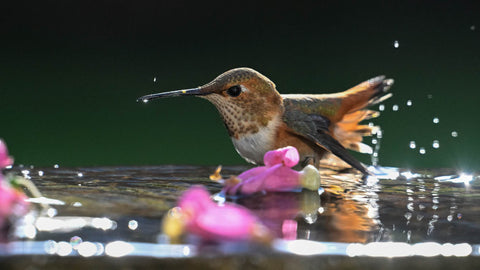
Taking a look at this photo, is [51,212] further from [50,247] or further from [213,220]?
[213,220]

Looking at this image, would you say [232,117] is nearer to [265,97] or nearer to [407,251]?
[265,97]

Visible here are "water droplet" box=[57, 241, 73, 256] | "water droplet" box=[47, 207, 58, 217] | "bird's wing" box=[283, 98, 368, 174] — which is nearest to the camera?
"water droplet" box=[57, 241, 73, 256]

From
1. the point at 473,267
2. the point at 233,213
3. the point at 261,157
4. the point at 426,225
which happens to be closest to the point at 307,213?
the point at 426,225

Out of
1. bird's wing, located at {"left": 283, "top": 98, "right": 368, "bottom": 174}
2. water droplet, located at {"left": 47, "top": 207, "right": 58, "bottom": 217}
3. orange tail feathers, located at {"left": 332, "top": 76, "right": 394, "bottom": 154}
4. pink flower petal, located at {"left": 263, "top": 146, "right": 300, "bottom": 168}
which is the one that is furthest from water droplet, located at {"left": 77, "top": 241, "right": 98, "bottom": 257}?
orange tail feathers, located at {"left": 332, "top": 76, "right": 394, "bottom": 154}

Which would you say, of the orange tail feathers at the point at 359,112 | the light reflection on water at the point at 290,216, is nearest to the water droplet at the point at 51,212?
the light reflection on water at the point at 290,216

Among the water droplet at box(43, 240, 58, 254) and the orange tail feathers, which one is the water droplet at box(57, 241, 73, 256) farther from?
the orange tail feathers

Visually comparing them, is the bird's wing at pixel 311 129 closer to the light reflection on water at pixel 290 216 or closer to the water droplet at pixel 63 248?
the light reflection on water at pixel 290 216
